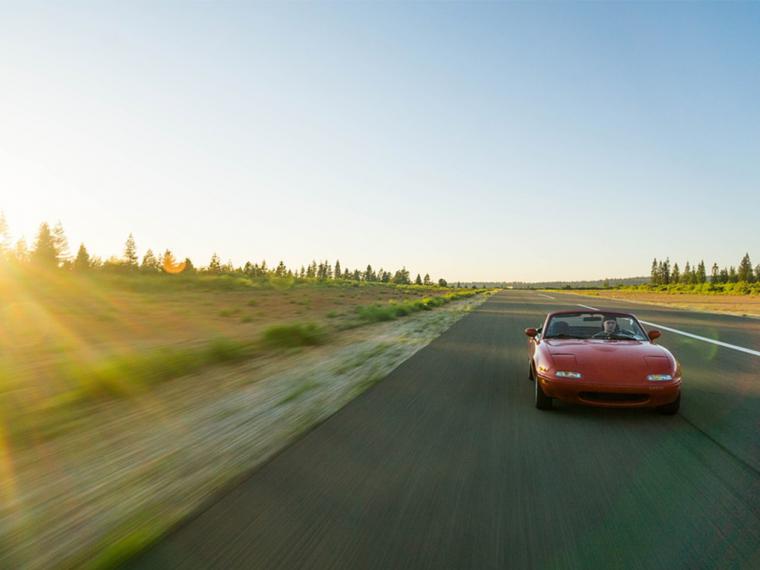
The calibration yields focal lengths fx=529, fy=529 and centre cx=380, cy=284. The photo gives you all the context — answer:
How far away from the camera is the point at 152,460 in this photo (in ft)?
14.9

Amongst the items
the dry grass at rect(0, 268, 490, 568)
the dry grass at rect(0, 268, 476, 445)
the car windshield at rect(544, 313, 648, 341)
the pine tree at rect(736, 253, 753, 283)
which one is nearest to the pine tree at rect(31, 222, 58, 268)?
the dry grass at rect(0, 268, 476, 445)

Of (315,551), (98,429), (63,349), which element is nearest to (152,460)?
(98,429)

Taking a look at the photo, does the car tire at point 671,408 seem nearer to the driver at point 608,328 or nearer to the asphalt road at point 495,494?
the asphalt road at point 495,494

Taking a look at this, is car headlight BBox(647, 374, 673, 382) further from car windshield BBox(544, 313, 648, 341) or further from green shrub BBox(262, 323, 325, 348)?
green shrub BBox(262, 323, 325, 348)

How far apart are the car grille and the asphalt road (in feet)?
0.78

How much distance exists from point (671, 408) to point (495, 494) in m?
3.28

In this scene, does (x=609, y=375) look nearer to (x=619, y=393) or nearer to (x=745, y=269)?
(x=619, y=393)

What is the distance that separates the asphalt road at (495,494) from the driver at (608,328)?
1.27 metres

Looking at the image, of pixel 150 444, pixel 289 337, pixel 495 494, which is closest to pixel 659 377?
pixel 495 494

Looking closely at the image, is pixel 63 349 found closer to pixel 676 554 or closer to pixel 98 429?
pixel 98 429

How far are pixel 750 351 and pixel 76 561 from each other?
13403 mm

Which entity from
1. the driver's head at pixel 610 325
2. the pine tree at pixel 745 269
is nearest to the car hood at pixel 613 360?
the driver's head at pixel 610 325

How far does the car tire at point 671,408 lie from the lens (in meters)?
5.78

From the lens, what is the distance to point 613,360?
19.7 feet
